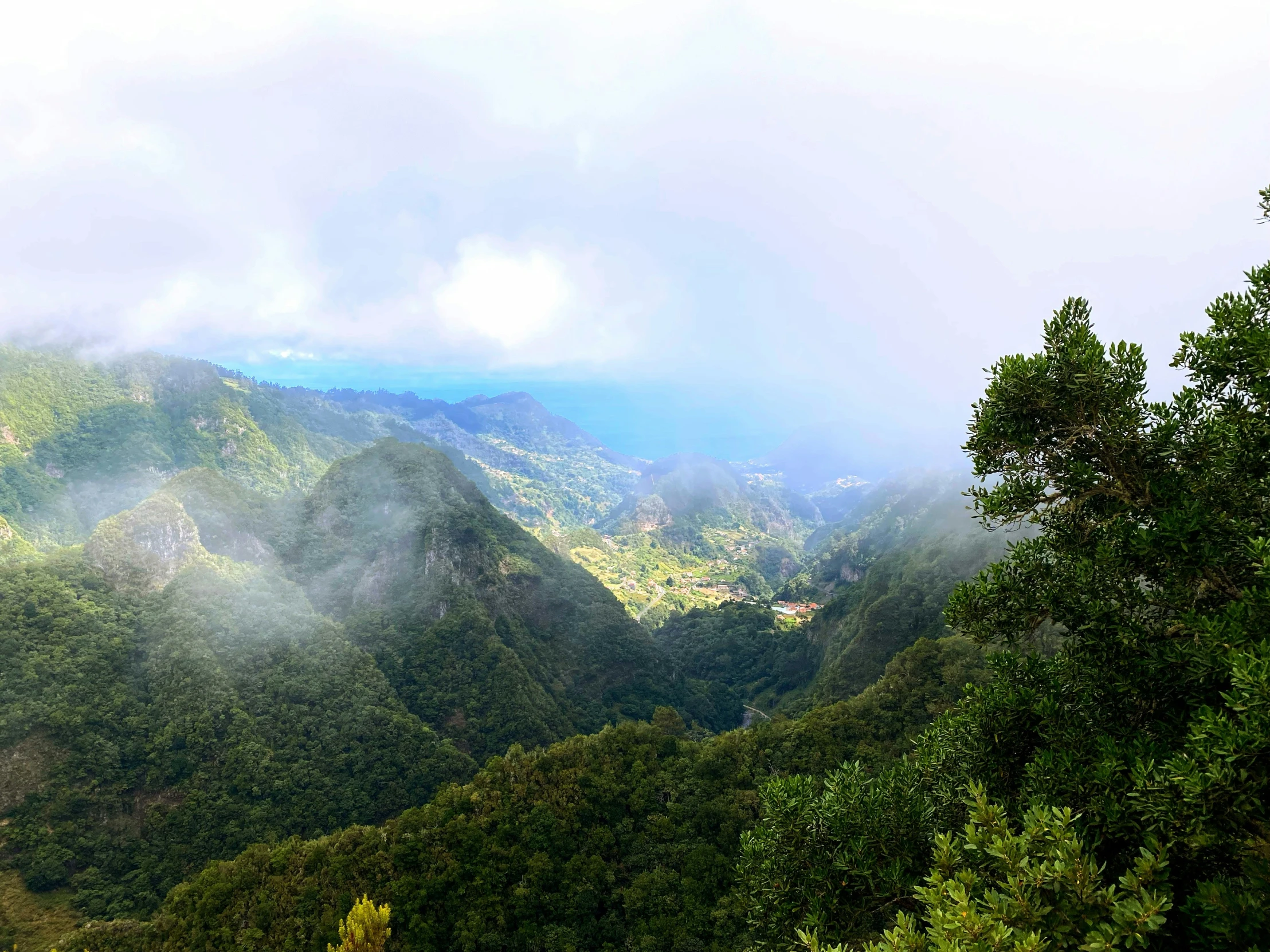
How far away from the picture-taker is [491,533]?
127250 millimetres

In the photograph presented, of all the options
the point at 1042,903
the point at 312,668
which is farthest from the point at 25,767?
the point at 1042,903

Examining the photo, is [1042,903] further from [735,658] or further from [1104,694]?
[735,658]

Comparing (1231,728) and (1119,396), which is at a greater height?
(1119,396)

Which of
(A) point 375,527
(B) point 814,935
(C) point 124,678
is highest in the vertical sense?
(B) point 814,935

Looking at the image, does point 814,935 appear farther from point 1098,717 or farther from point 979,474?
point 979,474

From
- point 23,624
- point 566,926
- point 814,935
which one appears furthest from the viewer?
point 23,624

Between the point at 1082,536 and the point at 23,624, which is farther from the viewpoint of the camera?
the point at 23,624

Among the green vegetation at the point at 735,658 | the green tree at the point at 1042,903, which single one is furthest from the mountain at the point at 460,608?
the green tree at the point at 1042,903

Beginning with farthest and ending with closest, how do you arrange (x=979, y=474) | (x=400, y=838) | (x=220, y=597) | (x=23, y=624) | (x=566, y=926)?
(x=220, y=597) < (x=23, y=624) < (x=400, y=838) < (x=566, y=926) < (x=979, y=474)

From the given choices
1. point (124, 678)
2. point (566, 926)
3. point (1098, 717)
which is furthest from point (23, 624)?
point (1098, 717)

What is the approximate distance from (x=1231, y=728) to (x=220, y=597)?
96.0 meters

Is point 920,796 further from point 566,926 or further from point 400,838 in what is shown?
point 400,838

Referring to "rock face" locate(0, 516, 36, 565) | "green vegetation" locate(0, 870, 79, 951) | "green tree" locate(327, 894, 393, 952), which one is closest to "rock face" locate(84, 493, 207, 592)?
"green vegetation" locate(0, 870, 79, 951)

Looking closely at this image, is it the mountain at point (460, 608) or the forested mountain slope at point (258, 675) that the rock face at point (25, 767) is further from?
the mountain at point (460, 608)
